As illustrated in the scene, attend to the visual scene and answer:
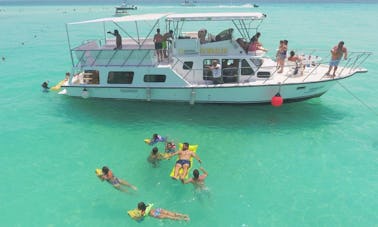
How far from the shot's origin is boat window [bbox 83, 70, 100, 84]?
1628cm

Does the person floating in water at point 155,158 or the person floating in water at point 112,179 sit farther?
the person floating in water at point 155,158

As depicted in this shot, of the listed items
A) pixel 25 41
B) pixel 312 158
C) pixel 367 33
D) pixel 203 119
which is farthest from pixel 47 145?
pixel 367 33

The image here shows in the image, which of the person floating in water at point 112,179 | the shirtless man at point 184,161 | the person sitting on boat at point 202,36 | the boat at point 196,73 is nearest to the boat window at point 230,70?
the boat at point 196,73

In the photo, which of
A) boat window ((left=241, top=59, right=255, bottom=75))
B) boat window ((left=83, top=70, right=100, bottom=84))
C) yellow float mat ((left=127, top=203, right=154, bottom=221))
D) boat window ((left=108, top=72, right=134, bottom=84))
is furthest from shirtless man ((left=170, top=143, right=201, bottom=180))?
boat window ((left=83, top=70, right=100, bottom=84))

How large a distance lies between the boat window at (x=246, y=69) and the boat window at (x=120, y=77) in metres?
5.99

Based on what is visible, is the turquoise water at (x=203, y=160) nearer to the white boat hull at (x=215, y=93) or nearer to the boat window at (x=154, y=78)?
the white boat hull at (x=215, y=93)

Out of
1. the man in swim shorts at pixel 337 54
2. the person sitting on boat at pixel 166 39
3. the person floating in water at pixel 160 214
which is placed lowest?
the person floating in water at pixel 160 214

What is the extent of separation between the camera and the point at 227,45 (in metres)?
15.2

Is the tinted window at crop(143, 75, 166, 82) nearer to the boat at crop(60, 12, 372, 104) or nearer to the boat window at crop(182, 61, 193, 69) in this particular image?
the boat at crop(60, 12, 372, 104)

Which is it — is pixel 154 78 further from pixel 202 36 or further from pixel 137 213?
pixel 137 213

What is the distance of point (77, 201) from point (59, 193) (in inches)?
35.7

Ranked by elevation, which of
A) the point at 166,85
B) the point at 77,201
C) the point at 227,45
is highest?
the point at 227,45

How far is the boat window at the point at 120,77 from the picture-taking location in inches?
626

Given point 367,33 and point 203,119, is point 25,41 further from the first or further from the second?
point 367,33
